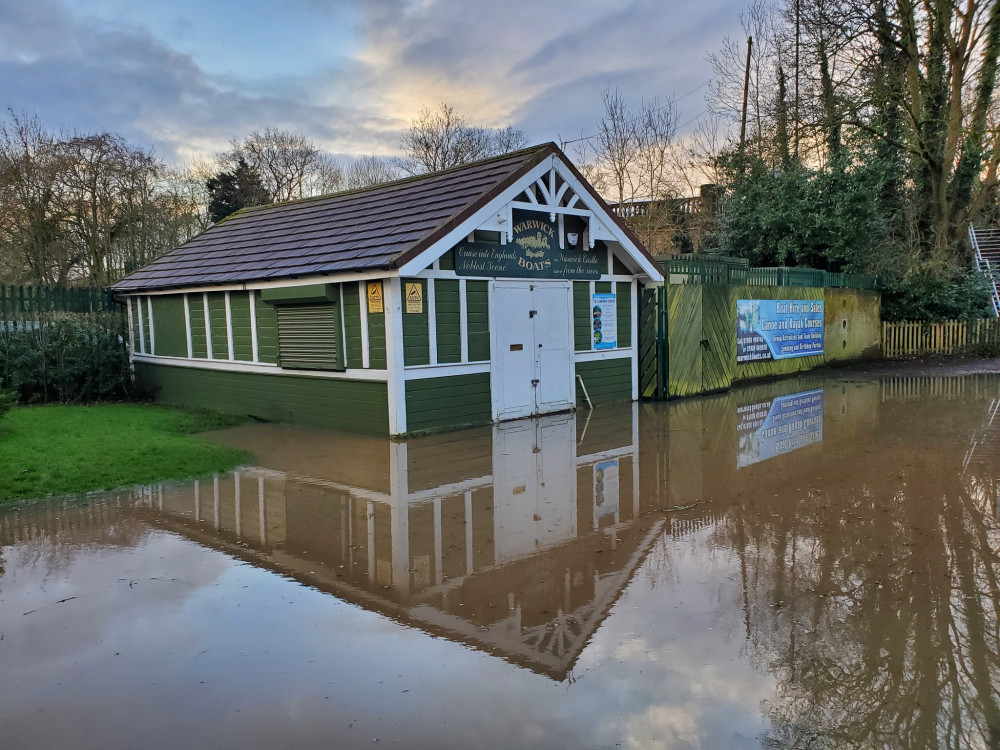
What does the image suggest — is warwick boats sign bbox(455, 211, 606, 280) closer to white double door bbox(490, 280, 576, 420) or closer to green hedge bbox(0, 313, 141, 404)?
white double door bbox(490, 280, 576, 420)

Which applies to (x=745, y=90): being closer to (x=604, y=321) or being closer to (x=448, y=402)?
(x=604, y=321)

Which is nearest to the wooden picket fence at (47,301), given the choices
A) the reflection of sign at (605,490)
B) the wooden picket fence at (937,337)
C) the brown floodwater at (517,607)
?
the brown floodwater at (517,607)

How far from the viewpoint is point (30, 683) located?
386 cm

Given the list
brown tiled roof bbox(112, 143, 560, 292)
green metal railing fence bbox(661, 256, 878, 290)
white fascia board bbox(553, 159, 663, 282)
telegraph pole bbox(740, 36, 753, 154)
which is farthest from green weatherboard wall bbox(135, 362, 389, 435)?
telegraph pole bbox(740, 36, 753, 154)

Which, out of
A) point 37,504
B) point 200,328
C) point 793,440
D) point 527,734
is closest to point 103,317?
point 200,328

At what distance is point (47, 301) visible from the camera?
1495cm

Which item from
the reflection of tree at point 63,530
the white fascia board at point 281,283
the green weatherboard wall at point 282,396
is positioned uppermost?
the white fascia board at point 281,283

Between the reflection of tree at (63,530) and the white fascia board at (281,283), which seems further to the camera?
the white fascia board at (281,283)

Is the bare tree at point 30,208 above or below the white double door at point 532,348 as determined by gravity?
above

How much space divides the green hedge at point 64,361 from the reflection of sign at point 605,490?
435 inches

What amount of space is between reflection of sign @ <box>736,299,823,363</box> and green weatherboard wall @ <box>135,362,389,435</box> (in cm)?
957

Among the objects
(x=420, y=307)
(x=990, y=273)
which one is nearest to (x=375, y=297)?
(x=420, y=307)

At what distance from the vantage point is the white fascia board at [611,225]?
40.8ft

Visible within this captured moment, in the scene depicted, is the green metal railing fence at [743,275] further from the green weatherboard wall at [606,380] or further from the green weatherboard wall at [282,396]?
the green weatherboard wall at [282,396]
